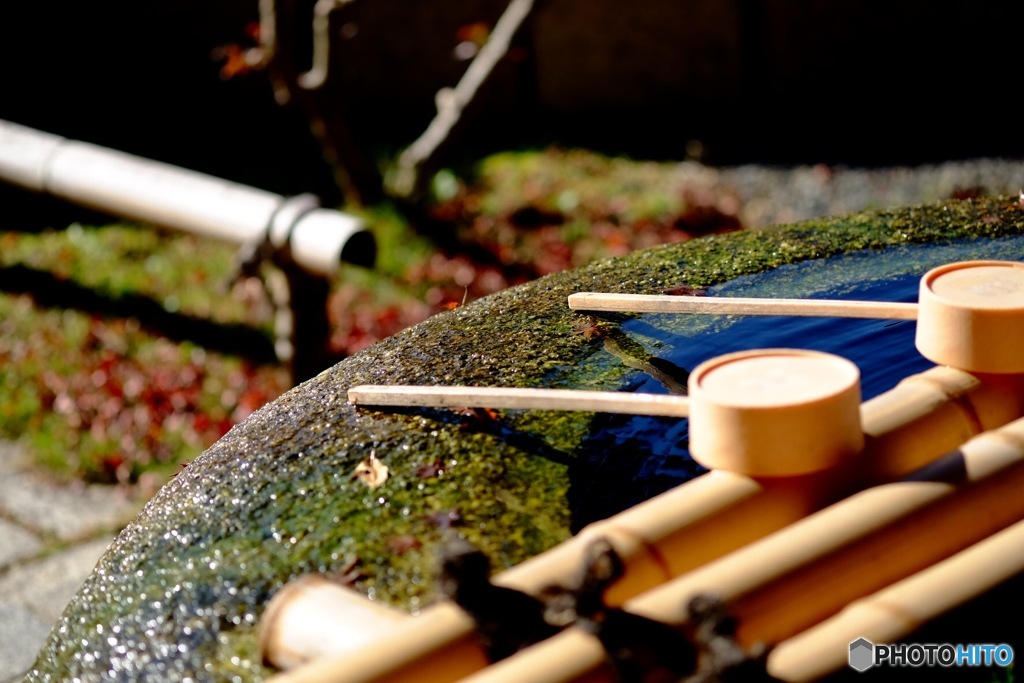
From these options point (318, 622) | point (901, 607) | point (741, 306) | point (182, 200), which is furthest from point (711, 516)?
point (182, 200)

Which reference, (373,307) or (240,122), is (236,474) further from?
(240,122)

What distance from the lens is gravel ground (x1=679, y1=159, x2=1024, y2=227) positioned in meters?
7.27

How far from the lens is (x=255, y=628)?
146cm

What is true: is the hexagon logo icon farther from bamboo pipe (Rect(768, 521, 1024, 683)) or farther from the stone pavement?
the stone pavement

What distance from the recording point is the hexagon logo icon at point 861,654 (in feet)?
3.86

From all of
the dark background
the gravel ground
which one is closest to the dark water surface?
the gravel ground

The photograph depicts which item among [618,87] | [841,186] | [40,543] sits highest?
[618,87]

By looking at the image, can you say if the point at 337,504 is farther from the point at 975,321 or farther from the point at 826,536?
the point at 975,321

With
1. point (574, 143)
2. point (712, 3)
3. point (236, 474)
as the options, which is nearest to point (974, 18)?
point (712, 3)

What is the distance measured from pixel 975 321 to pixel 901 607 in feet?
1.87

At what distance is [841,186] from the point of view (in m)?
7.60

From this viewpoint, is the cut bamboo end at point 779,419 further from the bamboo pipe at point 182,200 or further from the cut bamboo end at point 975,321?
the bamboo pipe at point 182,200

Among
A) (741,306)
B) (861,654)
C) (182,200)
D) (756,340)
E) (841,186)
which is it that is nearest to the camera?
(861,654)

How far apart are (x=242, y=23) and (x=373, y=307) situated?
179 inches
